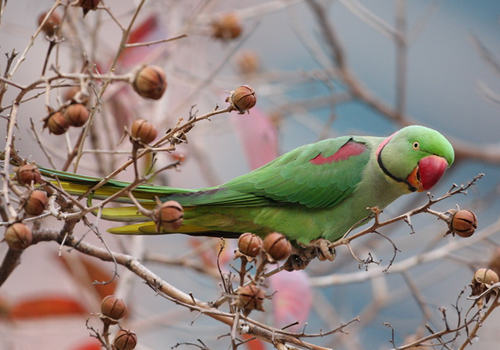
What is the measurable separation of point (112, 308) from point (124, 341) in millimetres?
88

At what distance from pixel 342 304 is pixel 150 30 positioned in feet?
6.57

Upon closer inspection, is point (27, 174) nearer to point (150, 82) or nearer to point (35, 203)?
point (35, 203)

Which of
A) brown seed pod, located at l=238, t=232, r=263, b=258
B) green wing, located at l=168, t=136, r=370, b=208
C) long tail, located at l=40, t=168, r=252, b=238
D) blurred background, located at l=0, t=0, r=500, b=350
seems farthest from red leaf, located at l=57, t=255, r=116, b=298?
brown seed pod, located at l=238, t=232, r=263, b=258

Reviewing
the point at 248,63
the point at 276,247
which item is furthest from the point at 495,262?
the point at 248,63

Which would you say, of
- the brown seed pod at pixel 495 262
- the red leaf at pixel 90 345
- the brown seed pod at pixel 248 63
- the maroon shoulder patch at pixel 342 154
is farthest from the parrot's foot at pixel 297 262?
the brown seed pod at pixel 248 63

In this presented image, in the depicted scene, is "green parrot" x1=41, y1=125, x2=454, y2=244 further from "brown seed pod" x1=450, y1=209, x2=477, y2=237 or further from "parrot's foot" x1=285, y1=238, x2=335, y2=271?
"brown seed pod" x1=450, y1=209, x2=477, y2=237

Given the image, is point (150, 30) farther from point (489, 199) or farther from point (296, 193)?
point (489, 199)

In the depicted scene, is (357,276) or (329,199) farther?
(357,276)

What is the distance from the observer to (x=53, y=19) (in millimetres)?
2252

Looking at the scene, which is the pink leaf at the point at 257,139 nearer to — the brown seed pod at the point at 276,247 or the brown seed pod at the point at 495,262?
the brown seed pod at the point at 495,262

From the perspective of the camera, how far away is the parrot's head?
243 cm

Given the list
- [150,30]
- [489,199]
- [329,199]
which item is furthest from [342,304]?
[150,30]

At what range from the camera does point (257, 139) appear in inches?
111

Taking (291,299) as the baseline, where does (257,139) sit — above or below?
above
